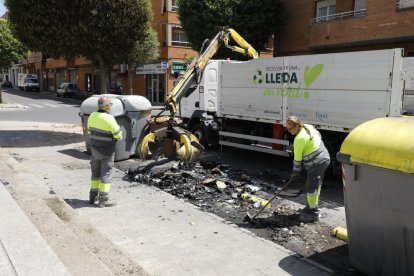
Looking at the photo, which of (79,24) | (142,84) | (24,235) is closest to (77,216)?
(24,235)

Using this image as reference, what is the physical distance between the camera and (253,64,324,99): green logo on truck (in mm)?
8430

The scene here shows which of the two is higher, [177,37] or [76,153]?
[177,37]

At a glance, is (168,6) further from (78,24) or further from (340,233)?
(340,233)

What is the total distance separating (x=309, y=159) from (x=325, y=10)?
58.2 feet

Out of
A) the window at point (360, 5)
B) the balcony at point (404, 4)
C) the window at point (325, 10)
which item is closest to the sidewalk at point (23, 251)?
the balcony at point (404, 4)

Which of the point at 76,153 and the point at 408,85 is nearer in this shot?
Result: the point at 408,85

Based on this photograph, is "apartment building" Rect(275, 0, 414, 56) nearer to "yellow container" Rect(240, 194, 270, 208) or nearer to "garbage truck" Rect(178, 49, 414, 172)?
"garbage truck" Rect(178, 49, 414, 172)

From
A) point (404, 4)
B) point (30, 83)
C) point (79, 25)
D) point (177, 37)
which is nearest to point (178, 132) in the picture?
point (79, 25)

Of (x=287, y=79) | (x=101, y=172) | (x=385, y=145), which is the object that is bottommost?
(x=101, y=172)

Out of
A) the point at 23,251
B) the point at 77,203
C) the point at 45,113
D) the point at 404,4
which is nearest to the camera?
the point at 23,251

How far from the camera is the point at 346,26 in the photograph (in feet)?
64.3

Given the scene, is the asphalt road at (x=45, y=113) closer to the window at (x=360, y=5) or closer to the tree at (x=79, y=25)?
the tree at (x=79, y=25)

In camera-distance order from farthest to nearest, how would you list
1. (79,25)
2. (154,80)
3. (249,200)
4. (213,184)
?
(154,80)
(79,25)
(213,184)
(249,200)

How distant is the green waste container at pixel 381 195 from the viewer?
11.5ft
